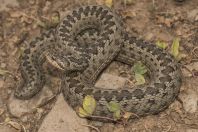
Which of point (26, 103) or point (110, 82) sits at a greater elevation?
point (110, 82)

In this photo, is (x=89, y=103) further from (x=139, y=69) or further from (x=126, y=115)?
(x=139, y=69)

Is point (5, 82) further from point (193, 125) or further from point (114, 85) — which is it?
point (193, 125)

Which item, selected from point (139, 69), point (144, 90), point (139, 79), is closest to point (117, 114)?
point (144, 90)

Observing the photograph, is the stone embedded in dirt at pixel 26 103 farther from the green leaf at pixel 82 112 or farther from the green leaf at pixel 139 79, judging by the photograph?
the green leaf at pixel 139 79

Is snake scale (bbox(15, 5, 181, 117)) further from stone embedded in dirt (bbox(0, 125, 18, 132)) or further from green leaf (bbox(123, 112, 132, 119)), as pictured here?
stone embedded in dirt (bbox(0, 125, 18, 132))

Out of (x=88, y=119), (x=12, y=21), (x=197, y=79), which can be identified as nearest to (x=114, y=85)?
(x=88, y=119)

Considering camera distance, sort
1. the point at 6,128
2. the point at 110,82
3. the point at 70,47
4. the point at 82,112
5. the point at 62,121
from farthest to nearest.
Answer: the point at 70,47, the point at 110,82, the point at 6,128, the point at 62,121, the point at 82,112

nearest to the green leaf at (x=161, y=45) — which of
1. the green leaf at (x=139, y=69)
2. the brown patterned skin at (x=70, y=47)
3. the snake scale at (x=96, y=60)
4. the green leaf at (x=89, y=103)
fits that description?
the snake scale at (x=96, y=60)
